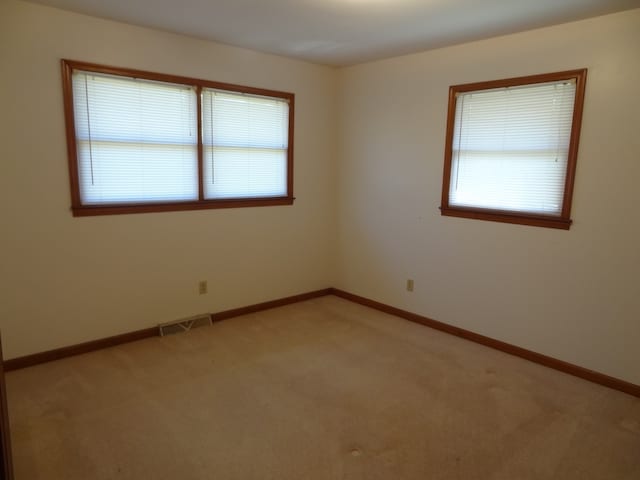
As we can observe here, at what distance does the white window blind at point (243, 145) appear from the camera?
3811 mm

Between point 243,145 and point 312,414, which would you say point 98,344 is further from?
point 243,145

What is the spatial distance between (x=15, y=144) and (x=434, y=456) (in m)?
3.24

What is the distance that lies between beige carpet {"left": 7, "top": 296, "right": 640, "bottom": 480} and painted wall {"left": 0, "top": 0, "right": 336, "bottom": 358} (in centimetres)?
38

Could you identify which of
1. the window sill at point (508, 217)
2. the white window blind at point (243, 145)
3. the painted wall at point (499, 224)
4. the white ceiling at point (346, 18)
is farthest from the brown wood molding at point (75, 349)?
the window sill at point (508, 217)

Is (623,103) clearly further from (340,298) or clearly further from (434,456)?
(340,298)

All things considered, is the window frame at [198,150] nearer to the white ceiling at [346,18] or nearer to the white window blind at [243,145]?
the white window blind at [243,145]

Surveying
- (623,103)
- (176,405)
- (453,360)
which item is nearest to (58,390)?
(176,405)

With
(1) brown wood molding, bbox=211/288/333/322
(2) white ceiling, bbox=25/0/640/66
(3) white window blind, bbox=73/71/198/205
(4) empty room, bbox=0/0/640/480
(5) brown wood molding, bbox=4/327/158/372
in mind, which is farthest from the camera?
(1) brown wood molding, bbox=211/288/333/322

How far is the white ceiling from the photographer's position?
2.68 meters

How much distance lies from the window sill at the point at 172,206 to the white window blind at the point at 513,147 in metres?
1.74

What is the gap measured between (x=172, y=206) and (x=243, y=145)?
2.93ft

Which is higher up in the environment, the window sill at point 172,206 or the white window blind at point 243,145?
the white window blind at point 243,145

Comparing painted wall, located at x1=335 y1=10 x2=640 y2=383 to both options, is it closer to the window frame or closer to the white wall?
the white wall

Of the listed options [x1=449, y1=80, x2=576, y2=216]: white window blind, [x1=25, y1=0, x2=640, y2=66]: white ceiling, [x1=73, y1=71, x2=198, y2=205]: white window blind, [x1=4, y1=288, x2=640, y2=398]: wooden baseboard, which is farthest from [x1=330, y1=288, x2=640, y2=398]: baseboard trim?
[x1=25, y1=0, x2=640, y2=66]: white ceiling
